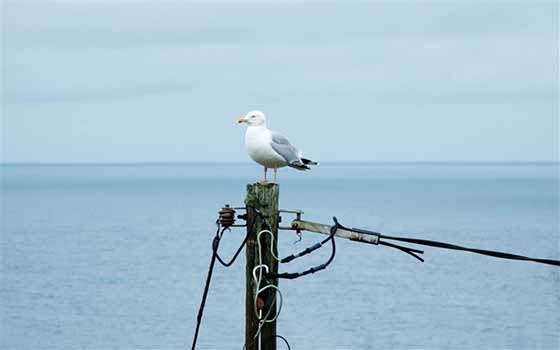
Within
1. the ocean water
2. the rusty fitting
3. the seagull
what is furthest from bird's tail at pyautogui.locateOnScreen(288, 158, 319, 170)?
the ocean water

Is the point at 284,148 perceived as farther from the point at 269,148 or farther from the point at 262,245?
the point at 262,245

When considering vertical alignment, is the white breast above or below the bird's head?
below

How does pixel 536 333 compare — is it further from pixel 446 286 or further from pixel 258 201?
pixel 258 201

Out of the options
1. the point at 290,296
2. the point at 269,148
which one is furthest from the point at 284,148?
the point at 290,296

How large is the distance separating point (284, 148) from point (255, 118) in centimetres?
54

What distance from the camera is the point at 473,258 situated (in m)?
39.8

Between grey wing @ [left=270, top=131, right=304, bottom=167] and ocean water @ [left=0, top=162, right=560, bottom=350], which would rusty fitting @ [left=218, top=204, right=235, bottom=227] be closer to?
grey wing @ [left=270, top=131, right=304, bottom=167]

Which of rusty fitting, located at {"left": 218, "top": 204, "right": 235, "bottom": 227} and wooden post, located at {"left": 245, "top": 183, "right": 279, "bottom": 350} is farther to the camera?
rusty fitting, located at {"left": 218, "top": 204, "right": 235, "bottom": 227}

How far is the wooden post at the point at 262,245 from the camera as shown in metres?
6.92

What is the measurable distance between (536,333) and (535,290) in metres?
6.49

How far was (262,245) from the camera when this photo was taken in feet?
22.9

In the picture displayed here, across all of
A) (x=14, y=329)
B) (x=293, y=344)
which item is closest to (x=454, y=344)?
(x=293, y=344)

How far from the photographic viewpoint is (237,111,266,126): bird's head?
8.91 metres

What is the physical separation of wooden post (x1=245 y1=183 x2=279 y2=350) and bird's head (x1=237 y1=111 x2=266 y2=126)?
79.6 inches
